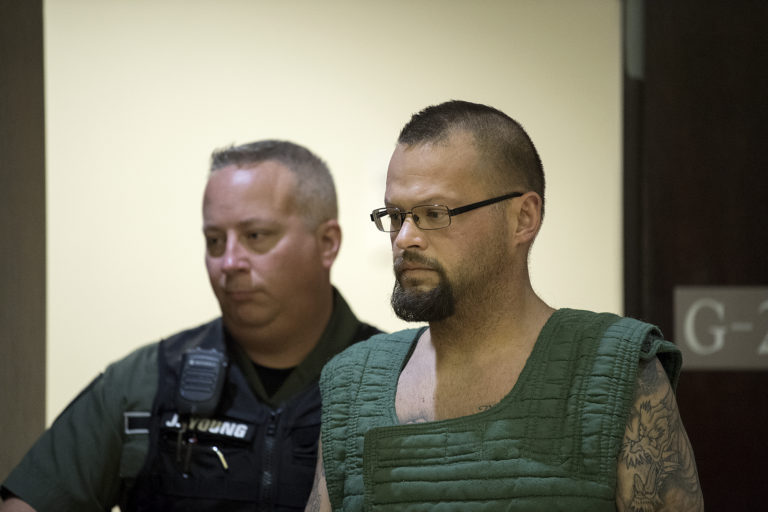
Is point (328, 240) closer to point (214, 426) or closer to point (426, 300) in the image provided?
point (214, 426)

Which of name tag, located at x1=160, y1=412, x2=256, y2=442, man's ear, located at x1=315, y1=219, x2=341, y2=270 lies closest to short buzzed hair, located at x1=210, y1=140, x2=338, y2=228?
man's ear, located at x1=315, y1=219, x2=341, y2=270

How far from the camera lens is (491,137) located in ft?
5.11

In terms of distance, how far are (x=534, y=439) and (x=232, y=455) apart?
0.86 m

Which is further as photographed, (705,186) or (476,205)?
(705,186)

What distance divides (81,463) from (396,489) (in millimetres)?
945

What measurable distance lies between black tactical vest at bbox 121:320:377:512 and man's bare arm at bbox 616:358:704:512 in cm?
83

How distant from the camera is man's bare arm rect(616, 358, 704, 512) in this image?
1420 mm

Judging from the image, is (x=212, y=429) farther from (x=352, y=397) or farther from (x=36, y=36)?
(x=36, y=36)

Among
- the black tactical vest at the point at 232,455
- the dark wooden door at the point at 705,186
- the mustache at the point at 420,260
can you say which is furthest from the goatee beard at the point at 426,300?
the dark wooden door at the point at 705,186

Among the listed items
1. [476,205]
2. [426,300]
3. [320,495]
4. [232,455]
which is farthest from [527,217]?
[232,455]

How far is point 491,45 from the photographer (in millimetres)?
2584

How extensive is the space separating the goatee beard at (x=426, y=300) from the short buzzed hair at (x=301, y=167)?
74cm

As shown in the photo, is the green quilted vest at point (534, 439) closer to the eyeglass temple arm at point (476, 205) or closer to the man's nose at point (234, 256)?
the eyeglass temple arm at point (476, 205)

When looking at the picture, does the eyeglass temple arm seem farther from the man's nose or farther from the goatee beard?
the man's nose
